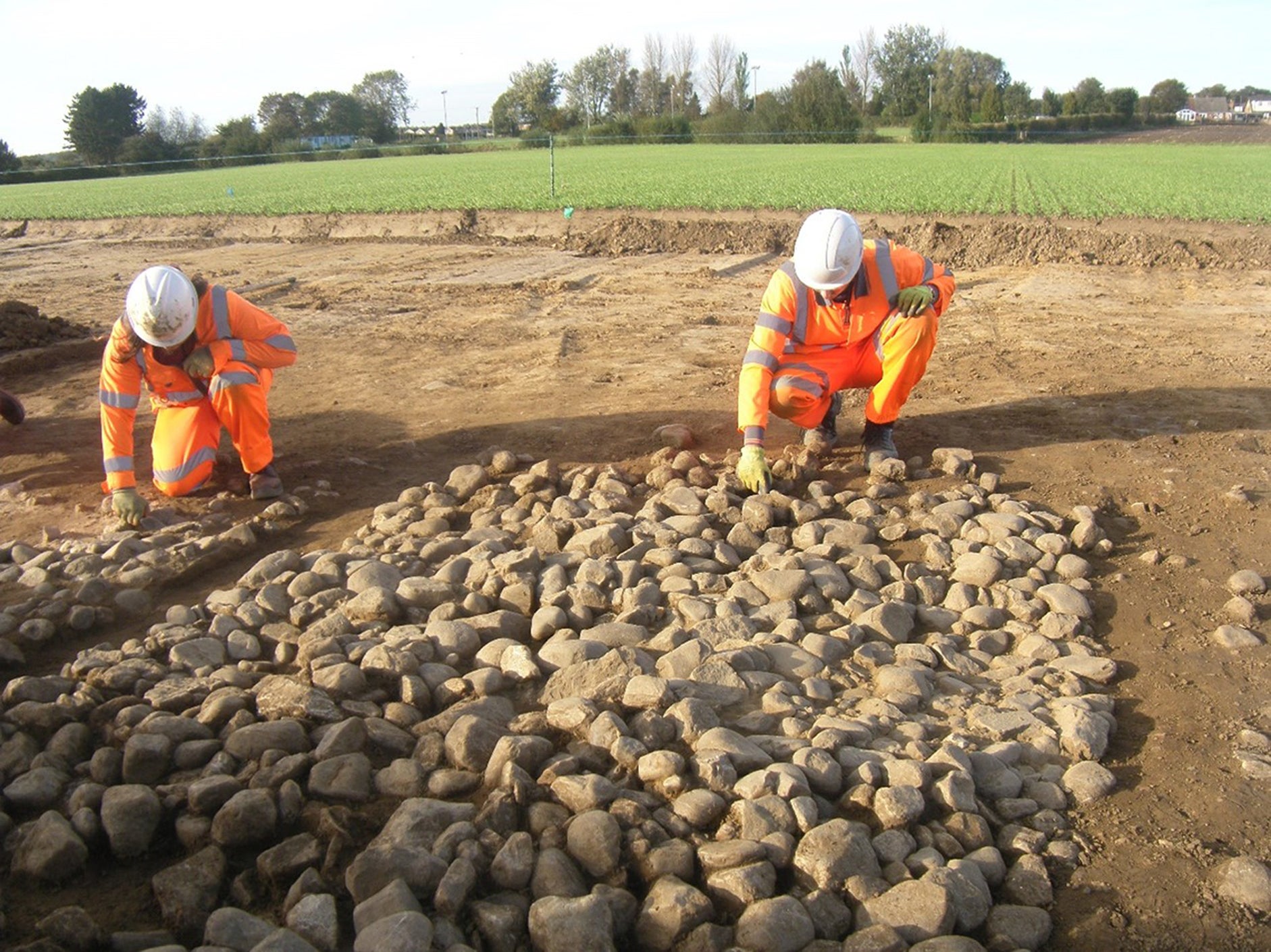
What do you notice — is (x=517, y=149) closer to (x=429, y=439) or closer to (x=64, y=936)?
(x=429, y=439)

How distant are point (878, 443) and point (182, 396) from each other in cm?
335

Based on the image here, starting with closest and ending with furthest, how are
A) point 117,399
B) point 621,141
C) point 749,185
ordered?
1. point 117,399
2. point 749,185
3. point 621,141

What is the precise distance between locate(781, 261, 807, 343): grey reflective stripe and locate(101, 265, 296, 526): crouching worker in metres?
2.42

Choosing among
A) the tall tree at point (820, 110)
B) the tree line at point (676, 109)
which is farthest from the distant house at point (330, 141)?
the tall tree at point (820, 110)

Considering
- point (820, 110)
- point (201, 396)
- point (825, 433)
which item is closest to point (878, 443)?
point (825, 433)

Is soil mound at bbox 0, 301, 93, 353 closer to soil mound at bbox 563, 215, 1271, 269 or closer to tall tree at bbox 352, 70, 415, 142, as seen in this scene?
soil mound at bbox 563, 215, 1271, 269

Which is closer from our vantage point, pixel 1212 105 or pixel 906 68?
pixel 906 68

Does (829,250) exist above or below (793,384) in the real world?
above

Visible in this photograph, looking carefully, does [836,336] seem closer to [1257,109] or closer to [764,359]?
[764,359]

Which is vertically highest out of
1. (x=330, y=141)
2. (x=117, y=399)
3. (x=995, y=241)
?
(x=330, y=141)

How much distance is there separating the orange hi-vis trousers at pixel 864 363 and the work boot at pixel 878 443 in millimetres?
39

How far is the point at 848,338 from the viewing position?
15.5 ft

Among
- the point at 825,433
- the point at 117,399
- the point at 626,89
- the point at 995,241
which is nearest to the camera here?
the point at 117,399

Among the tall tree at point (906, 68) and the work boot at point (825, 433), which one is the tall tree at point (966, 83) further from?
the work boot at point (825, 433)
